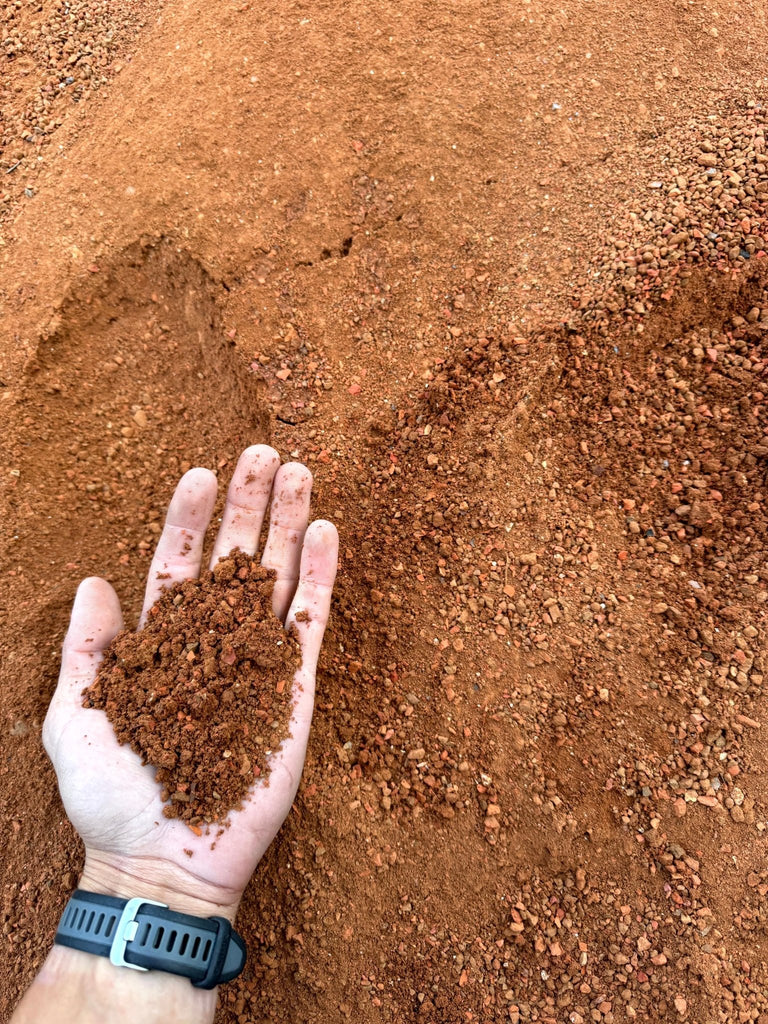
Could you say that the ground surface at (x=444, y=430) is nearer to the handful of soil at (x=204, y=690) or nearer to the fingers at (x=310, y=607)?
the fingers at (x=310, y=607)

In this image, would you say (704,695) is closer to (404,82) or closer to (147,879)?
(147,879)

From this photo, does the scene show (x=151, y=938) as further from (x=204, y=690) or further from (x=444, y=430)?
(x=444, y=430)

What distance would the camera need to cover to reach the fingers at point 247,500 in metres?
2.09

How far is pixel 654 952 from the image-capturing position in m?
1.84

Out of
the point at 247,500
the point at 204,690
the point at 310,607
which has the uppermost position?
the point at 247,500

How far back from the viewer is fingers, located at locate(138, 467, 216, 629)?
2.04m

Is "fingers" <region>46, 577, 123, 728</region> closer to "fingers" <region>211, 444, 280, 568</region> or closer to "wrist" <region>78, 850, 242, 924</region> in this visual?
"fingers" <region>211, 444, 280, 568</region>

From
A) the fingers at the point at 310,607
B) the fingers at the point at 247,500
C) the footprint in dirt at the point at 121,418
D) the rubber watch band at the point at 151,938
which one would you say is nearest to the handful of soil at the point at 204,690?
the fingers at the point at 310,607

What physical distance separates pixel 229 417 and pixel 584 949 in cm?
217

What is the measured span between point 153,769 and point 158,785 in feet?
0.16

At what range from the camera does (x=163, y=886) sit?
176 centimetres

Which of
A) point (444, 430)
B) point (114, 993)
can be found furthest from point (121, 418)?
point (114, 993)

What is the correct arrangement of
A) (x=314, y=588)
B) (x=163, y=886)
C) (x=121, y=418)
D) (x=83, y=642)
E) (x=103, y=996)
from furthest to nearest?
(x=121, y=418) → (x=314, y=588) → (x=83, y=642) → (x=163, y=886) → (x=103, y=996)

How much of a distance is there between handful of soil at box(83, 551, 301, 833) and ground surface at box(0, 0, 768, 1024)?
0.30 meters
